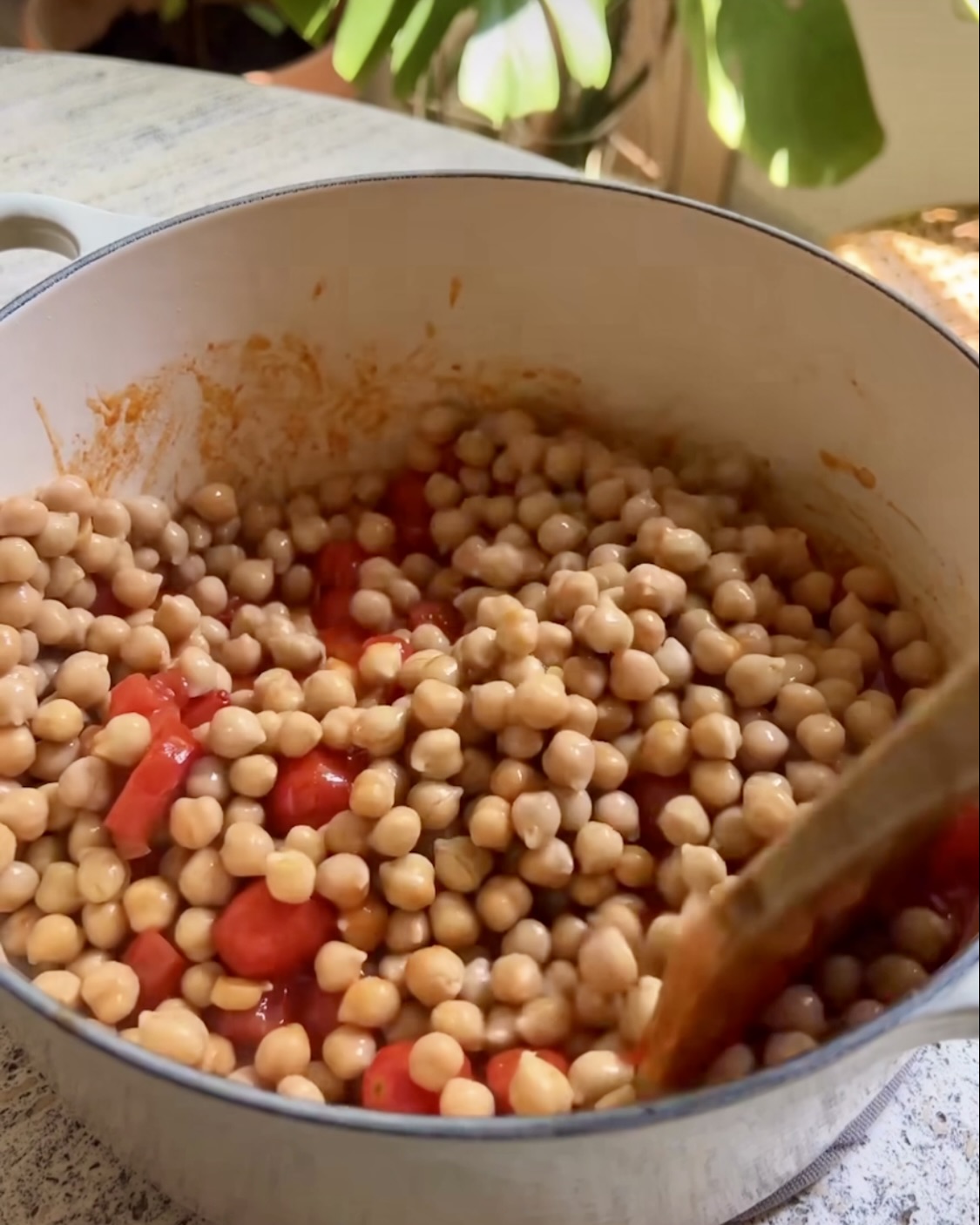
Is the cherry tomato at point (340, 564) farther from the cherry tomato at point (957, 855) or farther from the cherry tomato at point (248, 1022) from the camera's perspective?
the cherry tomato at point (957, 855)

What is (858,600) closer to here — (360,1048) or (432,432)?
(432,432)

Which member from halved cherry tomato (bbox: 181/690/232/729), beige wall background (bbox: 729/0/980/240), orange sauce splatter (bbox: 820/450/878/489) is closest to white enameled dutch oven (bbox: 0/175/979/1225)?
orange sauce splatter (bbox: 820/450/878/489)

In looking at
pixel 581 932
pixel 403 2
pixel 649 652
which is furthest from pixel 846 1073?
pixel 403 2

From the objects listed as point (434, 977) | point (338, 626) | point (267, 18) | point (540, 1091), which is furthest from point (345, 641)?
point (267, 18)

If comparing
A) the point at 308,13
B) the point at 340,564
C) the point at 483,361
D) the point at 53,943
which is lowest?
the point at 53,943

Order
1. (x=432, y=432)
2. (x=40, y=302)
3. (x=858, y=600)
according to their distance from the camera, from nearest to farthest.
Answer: (x=40, y=302) < (x=858, y=600) < (x=432, y=432)

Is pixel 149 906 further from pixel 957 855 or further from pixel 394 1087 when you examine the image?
pixel 957 855

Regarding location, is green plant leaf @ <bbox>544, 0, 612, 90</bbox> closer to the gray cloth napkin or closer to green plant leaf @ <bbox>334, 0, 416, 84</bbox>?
green plant leaf @ <bbox>334, 0, 416, 84</bbox>
